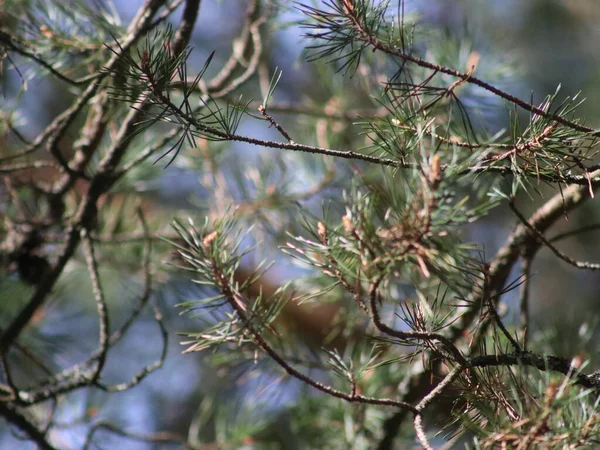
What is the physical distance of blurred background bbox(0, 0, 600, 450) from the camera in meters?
0.99

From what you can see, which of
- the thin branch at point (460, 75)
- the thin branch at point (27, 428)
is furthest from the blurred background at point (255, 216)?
the thin branch at point (460, 75)

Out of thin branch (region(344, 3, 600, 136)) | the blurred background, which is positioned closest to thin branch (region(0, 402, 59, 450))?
the blurred background

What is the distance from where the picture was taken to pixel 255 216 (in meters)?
1.06

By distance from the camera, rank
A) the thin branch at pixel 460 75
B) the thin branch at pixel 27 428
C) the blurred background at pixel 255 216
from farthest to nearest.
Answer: the blurred background at pixel 255 216 < the thin branch at pixel 27 428 < the thin branch at pixel 460 75

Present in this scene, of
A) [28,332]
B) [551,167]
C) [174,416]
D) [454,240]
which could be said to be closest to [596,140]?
[551,167]

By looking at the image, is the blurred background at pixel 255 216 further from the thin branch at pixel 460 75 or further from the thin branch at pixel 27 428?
the thin branch at pixel 460 75

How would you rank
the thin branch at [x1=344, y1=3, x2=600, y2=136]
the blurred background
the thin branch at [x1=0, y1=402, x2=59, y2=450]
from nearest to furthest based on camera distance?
the thin branch at [x1=344, y1=3, x2=600, y2=136], the thin branch at [x1=0, y1=402, x2=59, y2=450], the blurred background

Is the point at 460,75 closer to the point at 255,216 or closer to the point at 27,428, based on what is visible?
the point at 27,428

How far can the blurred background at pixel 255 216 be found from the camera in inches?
39.2

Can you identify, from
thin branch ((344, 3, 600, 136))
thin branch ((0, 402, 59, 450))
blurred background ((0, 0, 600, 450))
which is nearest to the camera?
thin branch ((344, 3, 600, 136))

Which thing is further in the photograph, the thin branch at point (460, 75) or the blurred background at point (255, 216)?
the blurred background at point (255, 216)

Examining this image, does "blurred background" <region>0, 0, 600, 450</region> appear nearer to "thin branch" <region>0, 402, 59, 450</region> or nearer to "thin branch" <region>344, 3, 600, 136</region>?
"thin branch" <region>0, 402, 59, 450</region>

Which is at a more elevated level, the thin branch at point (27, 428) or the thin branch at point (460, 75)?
the thin branch at point (460, 75)

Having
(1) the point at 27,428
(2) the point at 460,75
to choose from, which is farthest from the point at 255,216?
(2) the point at 460,75
